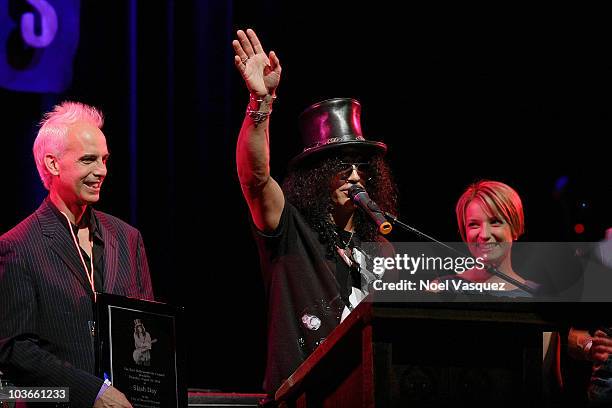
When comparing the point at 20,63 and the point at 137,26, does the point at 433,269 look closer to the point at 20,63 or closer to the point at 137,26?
the point at 137,26

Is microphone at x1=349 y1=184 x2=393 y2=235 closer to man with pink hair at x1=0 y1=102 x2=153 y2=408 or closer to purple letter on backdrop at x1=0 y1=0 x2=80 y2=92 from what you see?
man with pink hair at x1=0 y1=102 x2=153 y2=408

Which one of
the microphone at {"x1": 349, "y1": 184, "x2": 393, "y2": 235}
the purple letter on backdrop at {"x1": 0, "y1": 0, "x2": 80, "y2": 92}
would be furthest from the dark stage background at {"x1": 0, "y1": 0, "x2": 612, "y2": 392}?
the microphone at {"x1": 349, "y1": 184, "x2": 393, "y2": 235}

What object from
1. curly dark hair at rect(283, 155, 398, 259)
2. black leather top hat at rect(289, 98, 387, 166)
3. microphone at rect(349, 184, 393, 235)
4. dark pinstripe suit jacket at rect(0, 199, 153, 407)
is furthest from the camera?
black leather top hat at rect(289, 98, 387, 166)

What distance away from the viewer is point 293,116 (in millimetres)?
5445

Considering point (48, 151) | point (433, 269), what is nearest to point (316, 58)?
point (433, 269)

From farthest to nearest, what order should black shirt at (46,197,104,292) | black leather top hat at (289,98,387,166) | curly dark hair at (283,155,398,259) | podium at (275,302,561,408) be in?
black leather top hat at (289,98,387,166), curly dark hair at (283,155,398,259), black shirt at (46,197,104,292), podium at (275,302,561,408)

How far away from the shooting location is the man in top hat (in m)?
3.28

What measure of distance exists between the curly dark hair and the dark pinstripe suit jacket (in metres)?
0.83

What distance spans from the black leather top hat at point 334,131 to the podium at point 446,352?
164cm

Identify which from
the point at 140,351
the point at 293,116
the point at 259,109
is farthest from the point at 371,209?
the point at 293,116

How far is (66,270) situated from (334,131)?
130cm

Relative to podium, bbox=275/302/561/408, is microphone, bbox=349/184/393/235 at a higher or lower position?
higher

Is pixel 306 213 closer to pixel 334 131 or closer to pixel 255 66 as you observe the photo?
pixel 334 131

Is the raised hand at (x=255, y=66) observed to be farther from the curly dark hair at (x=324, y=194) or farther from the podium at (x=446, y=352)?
the podium at (x=446, y=352)
